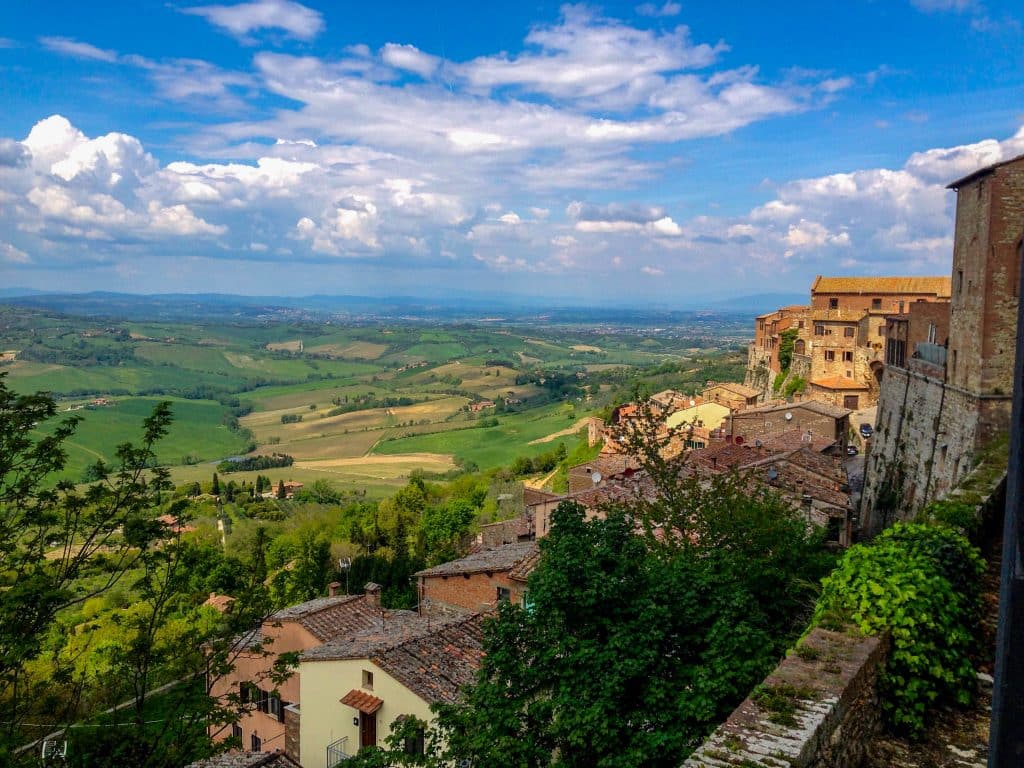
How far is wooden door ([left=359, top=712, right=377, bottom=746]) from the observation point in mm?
17859

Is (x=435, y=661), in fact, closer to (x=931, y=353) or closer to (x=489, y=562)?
(x=489, y=562)

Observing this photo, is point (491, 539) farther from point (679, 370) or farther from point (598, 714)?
point (679, 370)

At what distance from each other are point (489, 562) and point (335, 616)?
5.96 meters

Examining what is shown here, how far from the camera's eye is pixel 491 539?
4216 cm

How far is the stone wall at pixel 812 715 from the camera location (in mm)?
4820

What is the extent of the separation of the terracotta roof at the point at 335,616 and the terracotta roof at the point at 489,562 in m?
3.18

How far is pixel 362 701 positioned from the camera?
58.0 feet

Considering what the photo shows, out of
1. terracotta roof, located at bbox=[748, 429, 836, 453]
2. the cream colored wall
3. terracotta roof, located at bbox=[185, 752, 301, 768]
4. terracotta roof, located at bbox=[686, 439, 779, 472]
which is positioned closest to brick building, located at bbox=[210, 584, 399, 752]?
the cream colored wall

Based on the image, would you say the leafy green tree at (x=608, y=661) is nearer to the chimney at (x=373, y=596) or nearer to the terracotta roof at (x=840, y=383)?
the chimney at (x=373, y=596)

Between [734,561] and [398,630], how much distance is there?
1286 centimetres

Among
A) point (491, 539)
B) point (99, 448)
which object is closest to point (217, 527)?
point (491, 539)

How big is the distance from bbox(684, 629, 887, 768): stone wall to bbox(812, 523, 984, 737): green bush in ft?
0.79

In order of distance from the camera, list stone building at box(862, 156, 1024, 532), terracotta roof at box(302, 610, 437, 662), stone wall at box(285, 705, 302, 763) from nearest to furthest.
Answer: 1. stone building at box(862, 156, 1024, 532)
2. terracotta roof at box(302, 610, 437, 662)
3. stone wall at box(285, 705, 302, 763)

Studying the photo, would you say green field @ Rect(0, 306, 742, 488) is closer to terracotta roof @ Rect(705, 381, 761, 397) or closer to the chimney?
terracotta roof @ Rect(705, 381, 761, 397)
